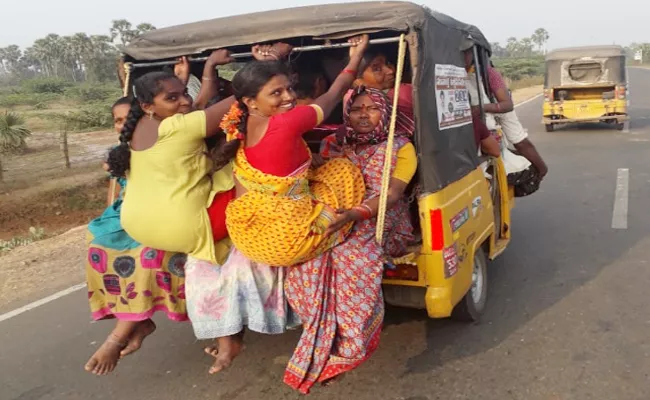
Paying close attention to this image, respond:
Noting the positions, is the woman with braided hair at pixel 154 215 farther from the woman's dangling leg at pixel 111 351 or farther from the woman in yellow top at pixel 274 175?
the woman in yellow top at pixel 274 175

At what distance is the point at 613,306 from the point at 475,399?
5.44 feet

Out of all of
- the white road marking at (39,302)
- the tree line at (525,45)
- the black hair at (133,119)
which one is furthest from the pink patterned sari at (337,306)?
the tree line at (525,45)

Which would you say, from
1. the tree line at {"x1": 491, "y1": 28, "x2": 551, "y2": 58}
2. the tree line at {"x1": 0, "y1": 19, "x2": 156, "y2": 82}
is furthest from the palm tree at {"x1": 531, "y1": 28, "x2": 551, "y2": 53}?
the tree line at {"x1": 0, "y1": 19, "x2": 156, "y2": 82}

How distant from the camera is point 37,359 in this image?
408cm

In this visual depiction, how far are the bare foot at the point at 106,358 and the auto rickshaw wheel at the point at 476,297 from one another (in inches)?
82.6

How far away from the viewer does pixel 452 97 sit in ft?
12.1

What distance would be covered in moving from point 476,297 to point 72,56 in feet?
253

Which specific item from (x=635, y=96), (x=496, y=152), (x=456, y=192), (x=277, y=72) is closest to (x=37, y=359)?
(x=277, y=72)

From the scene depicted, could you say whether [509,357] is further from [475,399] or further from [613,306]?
[613,306]

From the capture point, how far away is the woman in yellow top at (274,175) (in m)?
2.85

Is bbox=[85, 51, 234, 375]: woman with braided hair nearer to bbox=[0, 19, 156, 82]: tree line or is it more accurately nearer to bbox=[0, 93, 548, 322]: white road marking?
bbox=[0, 93, 548, 322]: white road marking

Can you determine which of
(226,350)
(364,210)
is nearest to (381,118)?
(364,210)

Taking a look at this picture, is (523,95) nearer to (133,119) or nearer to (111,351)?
(133,119)

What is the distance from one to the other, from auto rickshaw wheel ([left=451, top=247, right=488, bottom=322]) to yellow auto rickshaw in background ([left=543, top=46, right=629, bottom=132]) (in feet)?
39.9
